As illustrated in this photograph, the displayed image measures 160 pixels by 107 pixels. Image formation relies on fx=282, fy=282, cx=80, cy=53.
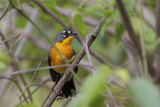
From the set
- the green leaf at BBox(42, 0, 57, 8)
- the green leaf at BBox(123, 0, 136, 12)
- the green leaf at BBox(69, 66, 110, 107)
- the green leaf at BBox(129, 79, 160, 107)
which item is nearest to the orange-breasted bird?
the green leaf at BBox(42, 0, 57, 8)

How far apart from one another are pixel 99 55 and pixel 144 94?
11.2ft

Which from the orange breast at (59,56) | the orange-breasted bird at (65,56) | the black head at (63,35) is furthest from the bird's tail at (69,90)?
the black head at (63,35)

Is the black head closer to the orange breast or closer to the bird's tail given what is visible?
the orange breast

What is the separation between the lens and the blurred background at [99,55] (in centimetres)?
124

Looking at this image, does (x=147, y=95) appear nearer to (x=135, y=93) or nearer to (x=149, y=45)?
(x=135, y=93)

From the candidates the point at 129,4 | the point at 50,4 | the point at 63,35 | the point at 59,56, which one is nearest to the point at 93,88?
the point at 129,4

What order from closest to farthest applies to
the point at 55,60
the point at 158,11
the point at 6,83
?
the point at 158,11 → the point at 55,60 → the point at 6,83

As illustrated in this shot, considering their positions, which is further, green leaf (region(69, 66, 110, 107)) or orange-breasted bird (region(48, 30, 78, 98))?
orange-breasted bird (region(48, 30, 78, 98))

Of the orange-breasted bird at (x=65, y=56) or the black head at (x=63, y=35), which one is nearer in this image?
the orange-breasted bird at (x=65, y=56)

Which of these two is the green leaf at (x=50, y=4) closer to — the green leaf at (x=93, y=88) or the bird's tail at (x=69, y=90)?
the bird's tail at (x=69, y=90)

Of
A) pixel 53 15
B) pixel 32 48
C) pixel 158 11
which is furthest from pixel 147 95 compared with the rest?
pixel 32 48

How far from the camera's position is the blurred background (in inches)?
48.9

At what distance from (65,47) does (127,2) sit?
6.50 ft

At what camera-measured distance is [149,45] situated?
133 inches
